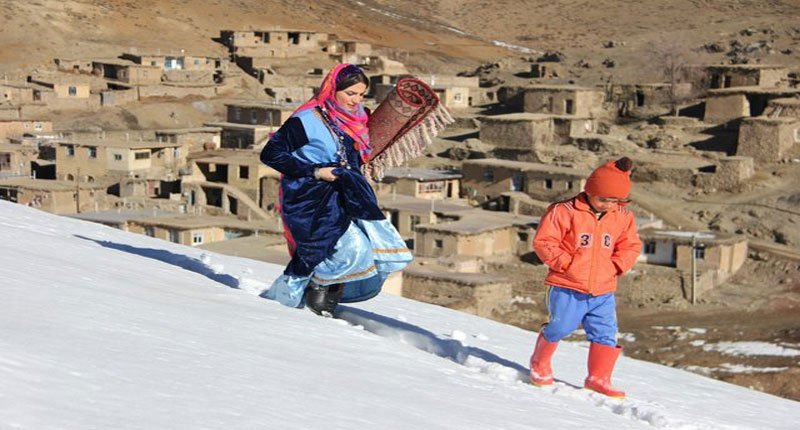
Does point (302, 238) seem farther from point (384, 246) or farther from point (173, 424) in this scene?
point (173, 424)

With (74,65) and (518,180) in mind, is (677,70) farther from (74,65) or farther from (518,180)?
(74,65)

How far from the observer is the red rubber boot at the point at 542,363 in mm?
5402

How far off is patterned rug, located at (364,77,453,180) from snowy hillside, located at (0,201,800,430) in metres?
0.88

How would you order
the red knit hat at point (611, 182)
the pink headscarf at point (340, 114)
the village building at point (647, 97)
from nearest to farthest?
1. the red knit hat at point (611, 182)
2. the pink headscarf at point (340, 114)
3. the village building at point (647, 97)

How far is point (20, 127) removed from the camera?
35062 millimetres

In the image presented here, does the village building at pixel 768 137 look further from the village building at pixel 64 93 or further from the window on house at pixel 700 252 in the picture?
the village building at pixel 64 93

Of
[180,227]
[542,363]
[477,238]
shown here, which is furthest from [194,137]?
[542,363]

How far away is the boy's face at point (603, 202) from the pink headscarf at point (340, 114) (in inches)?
56.2

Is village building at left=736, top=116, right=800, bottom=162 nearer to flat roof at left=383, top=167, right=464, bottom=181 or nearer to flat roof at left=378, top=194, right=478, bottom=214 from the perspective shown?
flat roof at left=383, top=167, right=464, bottom=181

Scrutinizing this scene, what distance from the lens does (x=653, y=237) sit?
24.0 metres

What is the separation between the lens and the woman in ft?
19.7

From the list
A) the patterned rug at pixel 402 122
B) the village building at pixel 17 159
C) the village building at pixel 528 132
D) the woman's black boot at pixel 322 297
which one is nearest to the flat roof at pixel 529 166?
the village building at pixel 528 132

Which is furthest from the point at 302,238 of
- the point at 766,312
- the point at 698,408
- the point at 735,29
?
the point at 735,29

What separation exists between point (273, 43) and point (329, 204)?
4224cm
